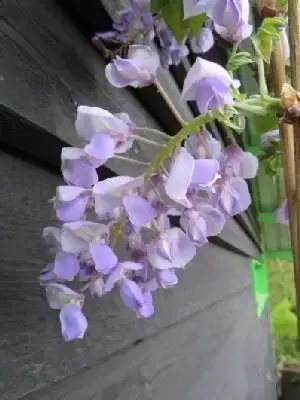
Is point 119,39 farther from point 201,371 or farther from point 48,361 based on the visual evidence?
point 201,371

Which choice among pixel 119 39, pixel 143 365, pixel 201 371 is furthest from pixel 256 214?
pixel 119 39

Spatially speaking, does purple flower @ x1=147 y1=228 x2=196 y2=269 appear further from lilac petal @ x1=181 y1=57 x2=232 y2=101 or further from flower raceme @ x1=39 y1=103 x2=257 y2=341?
lilac petal @ x1=181 y1=57 x2=232 y2=101

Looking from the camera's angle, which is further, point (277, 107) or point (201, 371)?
point (201, 371)

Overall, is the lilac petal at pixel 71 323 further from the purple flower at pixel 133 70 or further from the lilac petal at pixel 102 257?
the purple flower at pixel 133 70

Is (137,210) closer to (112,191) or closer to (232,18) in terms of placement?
(112,191)

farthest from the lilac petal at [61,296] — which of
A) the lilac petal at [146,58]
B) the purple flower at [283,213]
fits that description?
the purple flower at [283,213]

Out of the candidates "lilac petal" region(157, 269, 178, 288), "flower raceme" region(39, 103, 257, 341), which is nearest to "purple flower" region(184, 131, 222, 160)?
"flower raceme" region(39, 103, 257, 341)

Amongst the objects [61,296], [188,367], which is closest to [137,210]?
[61,296]
